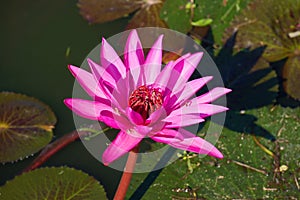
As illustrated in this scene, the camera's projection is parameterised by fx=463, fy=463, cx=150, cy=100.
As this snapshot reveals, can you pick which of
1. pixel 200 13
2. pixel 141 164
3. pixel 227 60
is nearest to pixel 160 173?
pixel 141 164

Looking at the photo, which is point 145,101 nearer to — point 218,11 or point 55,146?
point 55,146

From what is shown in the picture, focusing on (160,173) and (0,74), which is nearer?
(160,173)

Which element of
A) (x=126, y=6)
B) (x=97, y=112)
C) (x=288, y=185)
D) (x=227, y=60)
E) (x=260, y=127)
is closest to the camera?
(x=97, y=112)

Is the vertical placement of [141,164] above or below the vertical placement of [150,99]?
below

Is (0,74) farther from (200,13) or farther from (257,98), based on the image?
(257,98)

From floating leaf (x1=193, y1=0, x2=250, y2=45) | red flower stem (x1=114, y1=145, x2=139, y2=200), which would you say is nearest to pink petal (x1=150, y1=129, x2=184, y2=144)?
red flower stem (x1=114, y1=145, x2=139, y2=200)

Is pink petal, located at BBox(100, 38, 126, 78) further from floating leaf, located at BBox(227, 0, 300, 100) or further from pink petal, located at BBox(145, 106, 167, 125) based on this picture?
floating leaf, located at BBox(227, 0, 300, 100)

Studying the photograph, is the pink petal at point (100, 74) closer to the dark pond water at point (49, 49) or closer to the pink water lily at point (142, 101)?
the pink water lily at point (142, 101)
